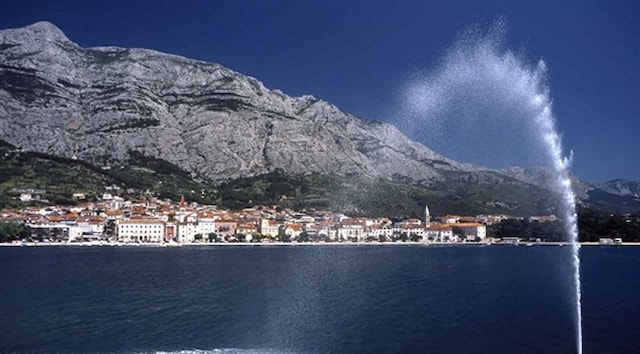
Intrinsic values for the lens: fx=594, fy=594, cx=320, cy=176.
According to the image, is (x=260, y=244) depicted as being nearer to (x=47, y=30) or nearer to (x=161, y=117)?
(x=161, y=117)

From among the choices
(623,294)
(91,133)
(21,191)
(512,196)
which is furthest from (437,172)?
(623,294)

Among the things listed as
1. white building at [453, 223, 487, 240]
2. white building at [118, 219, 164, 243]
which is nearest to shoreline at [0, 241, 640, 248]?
white building at [118, 219, 164, 243]

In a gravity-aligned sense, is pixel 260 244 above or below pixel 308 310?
above

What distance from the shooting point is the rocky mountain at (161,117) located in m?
116

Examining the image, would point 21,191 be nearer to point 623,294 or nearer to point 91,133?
point 91,133

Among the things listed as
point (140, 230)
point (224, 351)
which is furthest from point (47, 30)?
point (224, 351)

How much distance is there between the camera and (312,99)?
174375mm

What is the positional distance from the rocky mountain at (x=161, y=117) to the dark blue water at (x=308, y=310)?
79.2m

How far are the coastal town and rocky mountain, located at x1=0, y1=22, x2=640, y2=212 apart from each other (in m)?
21.4

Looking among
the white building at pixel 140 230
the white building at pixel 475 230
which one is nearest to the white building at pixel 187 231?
the white building at pixel 140 230

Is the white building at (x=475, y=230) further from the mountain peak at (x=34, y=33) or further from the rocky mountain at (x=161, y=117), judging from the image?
the mountain peak at (x=34, y=33)

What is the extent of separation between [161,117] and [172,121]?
9.11 feet

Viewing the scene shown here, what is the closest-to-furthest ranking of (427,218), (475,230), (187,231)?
(187,231) < (475,230) < (427,218)

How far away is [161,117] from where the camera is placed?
127m
